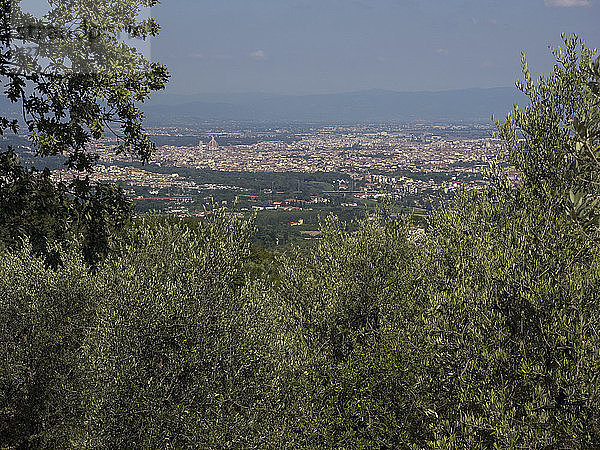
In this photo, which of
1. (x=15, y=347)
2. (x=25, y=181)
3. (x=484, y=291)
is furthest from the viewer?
(x=15, y=347)

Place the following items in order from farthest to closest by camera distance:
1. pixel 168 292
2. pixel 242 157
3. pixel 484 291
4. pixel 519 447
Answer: pixel 242 157
pixel 168 292
pixel 484 291
pixel 519 447

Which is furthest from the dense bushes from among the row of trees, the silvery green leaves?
the silvery green leaves

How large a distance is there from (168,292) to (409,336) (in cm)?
524

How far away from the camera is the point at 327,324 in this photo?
1155 cm

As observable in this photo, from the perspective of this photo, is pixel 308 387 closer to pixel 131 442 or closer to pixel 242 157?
pixel 131 442

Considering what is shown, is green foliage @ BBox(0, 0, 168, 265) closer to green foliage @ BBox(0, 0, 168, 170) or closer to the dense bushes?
green foliage @ BBox(0, 0, 168, 170)

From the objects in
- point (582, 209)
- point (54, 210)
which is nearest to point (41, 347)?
point (54, 210)

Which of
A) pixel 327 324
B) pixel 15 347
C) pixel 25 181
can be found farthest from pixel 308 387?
pixel 15 347

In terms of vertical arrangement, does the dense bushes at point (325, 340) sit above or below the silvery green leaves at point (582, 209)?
below

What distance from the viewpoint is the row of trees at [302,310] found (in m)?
6.88

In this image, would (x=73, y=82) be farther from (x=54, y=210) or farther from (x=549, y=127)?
(x=549, y=127)

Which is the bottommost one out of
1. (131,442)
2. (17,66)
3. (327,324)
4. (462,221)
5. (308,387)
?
(131,442)

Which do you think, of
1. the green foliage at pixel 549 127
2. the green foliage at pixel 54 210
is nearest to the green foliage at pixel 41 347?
the green foliage at pixel 54 210

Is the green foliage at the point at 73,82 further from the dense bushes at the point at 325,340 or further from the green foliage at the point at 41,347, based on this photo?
the green foliage at the point at 41,347
